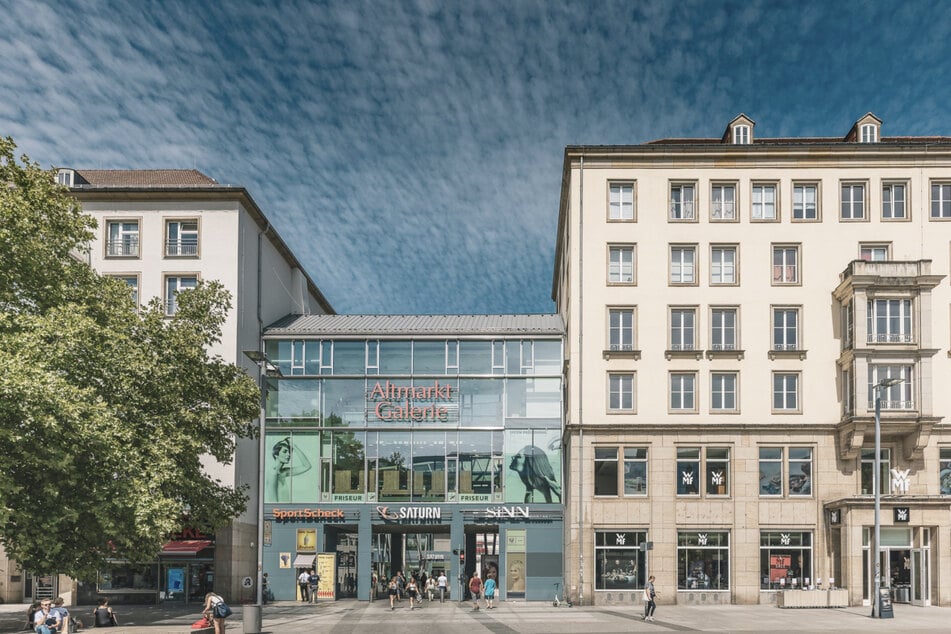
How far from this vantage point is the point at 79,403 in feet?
80.2

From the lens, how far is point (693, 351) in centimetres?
4041

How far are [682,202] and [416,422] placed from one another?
18.9 metres

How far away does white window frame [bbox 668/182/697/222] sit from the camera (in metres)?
41.9

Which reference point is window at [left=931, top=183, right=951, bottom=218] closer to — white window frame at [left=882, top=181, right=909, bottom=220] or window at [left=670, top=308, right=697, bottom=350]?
white window frame at [left=882, top=181, right=909, bottom=220]

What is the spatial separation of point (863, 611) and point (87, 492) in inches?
1242

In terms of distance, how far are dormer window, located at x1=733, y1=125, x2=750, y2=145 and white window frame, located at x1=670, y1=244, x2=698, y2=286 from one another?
644 cm

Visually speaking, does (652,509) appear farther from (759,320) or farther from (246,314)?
(246,314)

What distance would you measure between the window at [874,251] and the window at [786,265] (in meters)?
3.27

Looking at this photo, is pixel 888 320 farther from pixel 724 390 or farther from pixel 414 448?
pixel 414 448

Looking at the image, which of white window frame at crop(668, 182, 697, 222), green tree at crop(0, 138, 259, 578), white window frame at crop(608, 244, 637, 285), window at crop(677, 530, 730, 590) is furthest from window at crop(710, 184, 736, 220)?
green tree at crop(0, 138, 259, 578)

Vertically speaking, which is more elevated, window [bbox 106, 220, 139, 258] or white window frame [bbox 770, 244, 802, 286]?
window [bbox 106, 220, 139, 258]

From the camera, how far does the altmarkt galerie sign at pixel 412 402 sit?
44.8m

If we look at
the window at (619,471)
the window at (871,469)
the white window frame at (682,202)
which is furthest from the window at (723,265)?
the window at (871,469)

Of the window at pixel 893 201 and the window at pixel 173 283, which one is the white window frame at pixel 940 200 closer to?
the window at pixel 893 201
